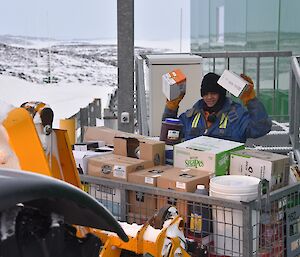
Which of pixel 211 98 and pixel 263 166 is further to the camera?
pixel 211 98

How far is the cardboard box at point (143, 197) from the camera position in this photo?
334 cm

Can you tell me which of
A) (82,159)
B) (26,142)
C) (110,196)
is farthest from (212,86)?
(26,142)

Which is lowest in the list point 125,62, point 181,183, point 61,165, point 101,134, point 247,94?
point 181,183

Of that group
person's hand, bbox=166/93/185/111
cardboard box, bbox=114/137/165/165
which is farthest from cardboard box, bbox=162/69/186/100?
cardboard box, bbox=114/137/165/165

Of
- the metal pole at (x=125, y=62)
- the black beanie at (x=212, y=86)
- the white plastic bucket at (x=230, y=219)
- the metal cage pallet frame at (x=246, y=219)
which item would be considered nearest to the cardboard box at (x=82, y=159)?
the metal cage pallet frame at (x=246, y=219)

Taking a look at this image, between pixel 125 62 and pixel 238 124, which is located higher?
pixel 125 62

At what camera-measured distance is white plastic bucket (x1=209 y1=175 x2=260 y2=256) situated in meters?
3.01

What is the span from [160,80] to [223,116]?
1.76 meters

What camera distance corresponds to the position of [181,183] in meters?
3.22

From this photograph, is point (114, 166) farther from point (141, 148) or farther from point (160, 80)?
point (160, 80)

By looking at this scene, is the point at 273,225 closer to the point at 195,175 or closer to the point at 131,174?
the point at 195,175

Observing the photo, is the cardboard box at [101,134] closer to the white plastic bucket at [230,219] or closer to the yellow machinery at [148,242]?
the white plastic bucket at [230,219]

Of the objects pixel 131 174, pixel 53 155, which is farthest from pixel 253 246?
pixel 53 155

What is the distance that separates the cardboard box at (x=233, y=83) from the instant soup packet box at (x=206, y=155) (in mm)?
886
